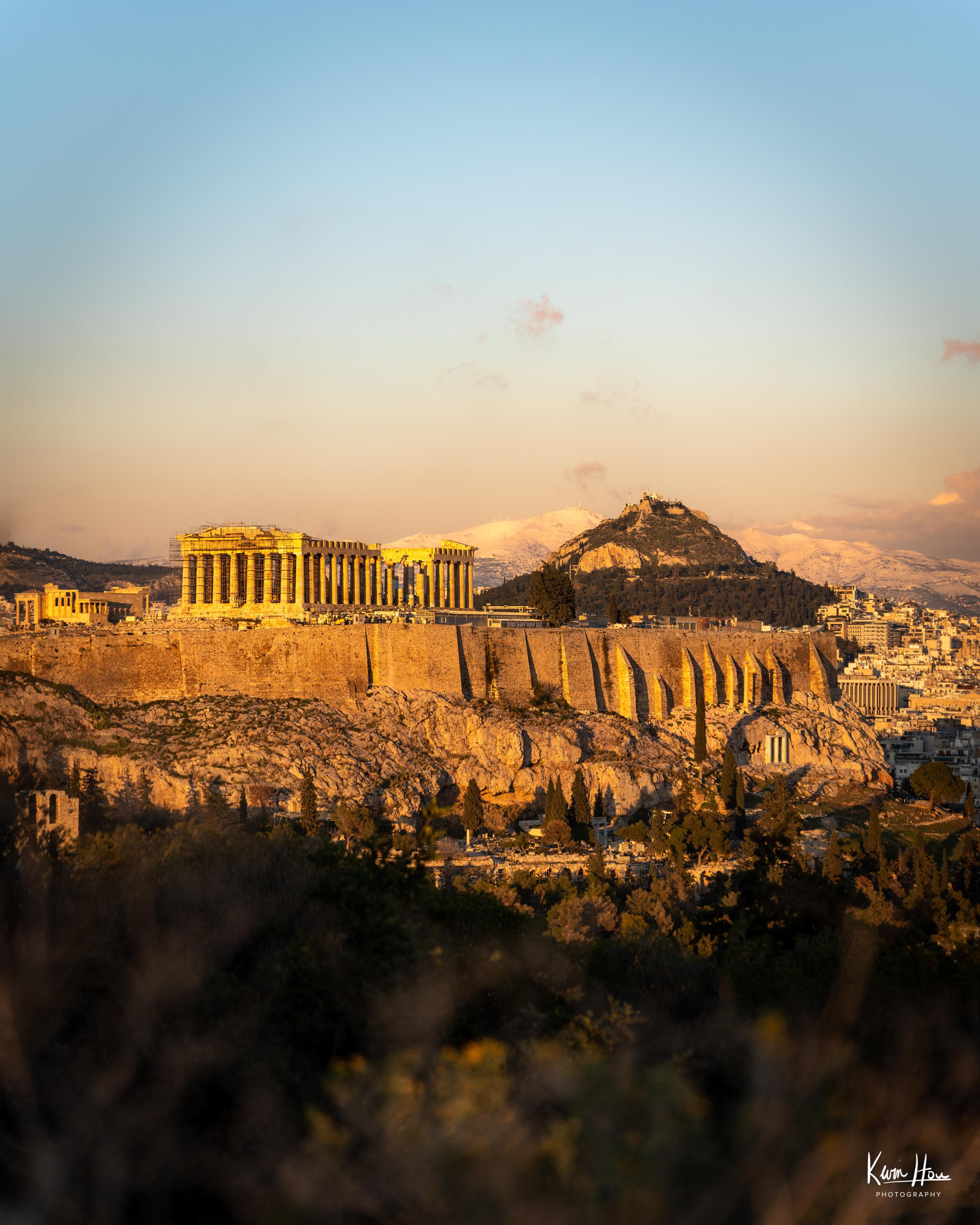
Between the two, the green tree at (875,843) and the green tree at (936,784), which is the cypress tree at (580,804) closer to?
the green tree at (875,843)

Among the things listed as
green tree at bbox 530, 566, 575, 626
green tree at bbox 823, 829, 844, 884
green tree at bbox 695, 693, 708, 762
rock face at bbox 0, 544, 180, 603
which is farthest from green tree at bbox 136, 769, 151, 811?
rock face at bbox 0, 544, 180, 603

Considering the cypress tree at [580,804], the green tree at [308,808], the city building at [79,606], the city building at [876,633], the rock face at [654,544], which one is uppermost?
the rock face at [654,544]

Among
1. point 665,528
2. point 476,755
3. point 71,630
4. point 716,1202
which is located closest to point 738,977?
point 716,1202

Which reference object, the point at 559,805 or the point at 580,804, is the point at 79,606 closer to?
the point at 580,804

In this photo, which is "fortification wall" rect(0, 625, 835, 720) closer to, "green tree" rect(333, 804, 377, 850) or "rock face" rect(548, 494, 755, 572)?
"green tree" rect(333, 804, 377, 850)

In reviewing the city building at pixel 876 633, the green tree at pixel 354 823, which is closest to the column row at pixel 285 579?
the green tree at pixel 354 823

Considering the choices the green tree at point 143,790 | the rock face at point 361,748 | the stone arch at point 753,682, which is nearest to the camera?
the green tree at point 143,790
